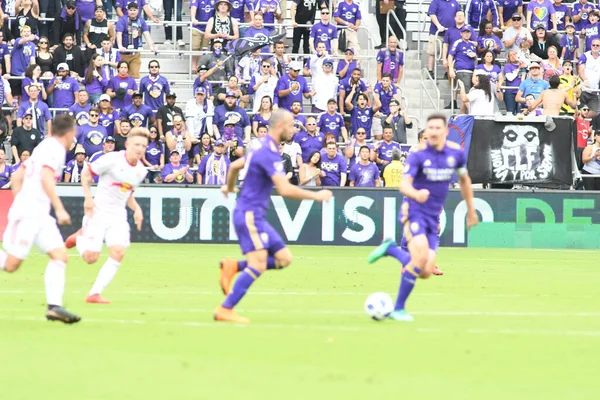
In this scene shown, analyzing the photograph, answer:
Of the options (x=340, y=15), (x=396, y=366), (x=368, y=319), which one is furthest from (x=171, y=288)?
(x=340, y=15)

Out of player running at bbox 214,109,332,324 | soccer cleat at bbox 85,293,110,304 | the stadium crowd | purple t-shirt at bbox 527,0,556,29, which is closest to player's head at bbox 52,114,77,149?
player running at bbox 214,109,332,324

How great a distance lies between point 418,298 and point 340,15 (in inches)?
641

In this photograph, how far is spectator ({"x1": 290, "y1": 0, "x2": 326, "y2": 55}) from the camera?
29.0 m

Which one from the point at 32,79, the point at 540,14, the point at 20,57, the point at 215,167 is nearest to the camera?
the point at 215,167

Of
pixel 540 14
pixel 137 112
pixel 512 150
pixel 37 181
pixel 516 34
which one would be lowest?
pixel 512 150

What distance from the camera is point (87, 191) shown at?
45.6 feet

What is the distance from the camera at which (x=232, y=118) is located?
25.4 metres

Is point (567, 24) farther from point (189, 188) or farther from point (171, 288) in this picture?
point (171, 288)

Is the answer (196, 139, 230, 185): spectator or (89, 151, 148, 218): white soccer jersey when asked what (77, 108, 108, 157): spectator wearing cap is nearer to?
(196, 139, 230, 185): spectator

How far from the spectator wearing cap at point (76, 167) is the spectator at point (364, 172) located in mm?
5736

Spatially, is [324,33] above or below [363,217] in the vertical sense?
above

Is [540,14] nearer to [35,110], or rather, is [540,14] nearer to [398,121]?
[398,121]

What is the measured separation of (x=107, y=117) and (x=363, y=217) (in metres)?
5.88

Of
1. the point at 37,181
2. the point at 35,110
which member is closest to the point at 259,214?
the point at 37,181
